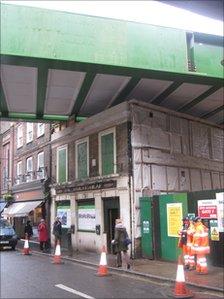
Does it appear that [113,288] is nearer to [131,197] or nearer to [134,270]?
[134,270]

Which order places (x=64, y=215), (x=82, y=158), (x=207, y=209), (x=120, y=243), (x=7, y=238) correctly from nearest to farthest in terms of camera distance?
(x=207, y=209), (x=120, y=243), (x=82, y=158), (x=7, y=238), (x=64, y=215)

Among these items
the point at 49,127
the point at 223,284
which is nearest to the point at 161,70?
the point at 223,284

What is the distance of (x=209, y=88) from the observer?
17750 mm

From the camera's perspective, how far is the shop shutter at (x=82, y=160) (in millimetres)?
21697

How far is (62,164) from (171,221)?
34.2 feet

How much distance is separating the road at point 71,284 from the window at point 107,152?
5.86 meters

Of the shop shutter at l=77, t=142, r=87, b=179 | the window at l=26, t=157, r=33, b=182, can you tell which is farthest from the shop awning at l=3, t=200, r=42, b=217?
the shop shutter at l=77, t=142, r=87, b=179

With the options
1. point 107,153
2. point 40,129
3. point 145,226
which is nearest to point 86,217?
point 107,153

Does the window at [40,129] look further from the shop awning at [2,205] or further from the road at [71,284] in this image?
the road at [71,284]

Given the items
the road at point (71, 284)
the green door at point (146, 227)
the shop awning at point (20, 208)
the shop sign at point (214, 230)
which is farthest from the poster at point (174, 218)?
the shop awning at point (20, 208)

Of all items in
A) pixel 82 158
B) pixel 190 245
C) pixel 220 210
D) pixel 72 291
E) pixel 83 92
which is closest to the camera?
pixel 72 291

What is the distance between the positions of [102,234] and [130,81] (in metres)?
7.10

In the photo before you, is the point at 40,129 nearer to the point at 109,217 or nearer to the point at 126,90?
the point at 109,217

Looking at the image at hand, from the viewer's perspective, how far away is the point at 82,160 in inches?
867
